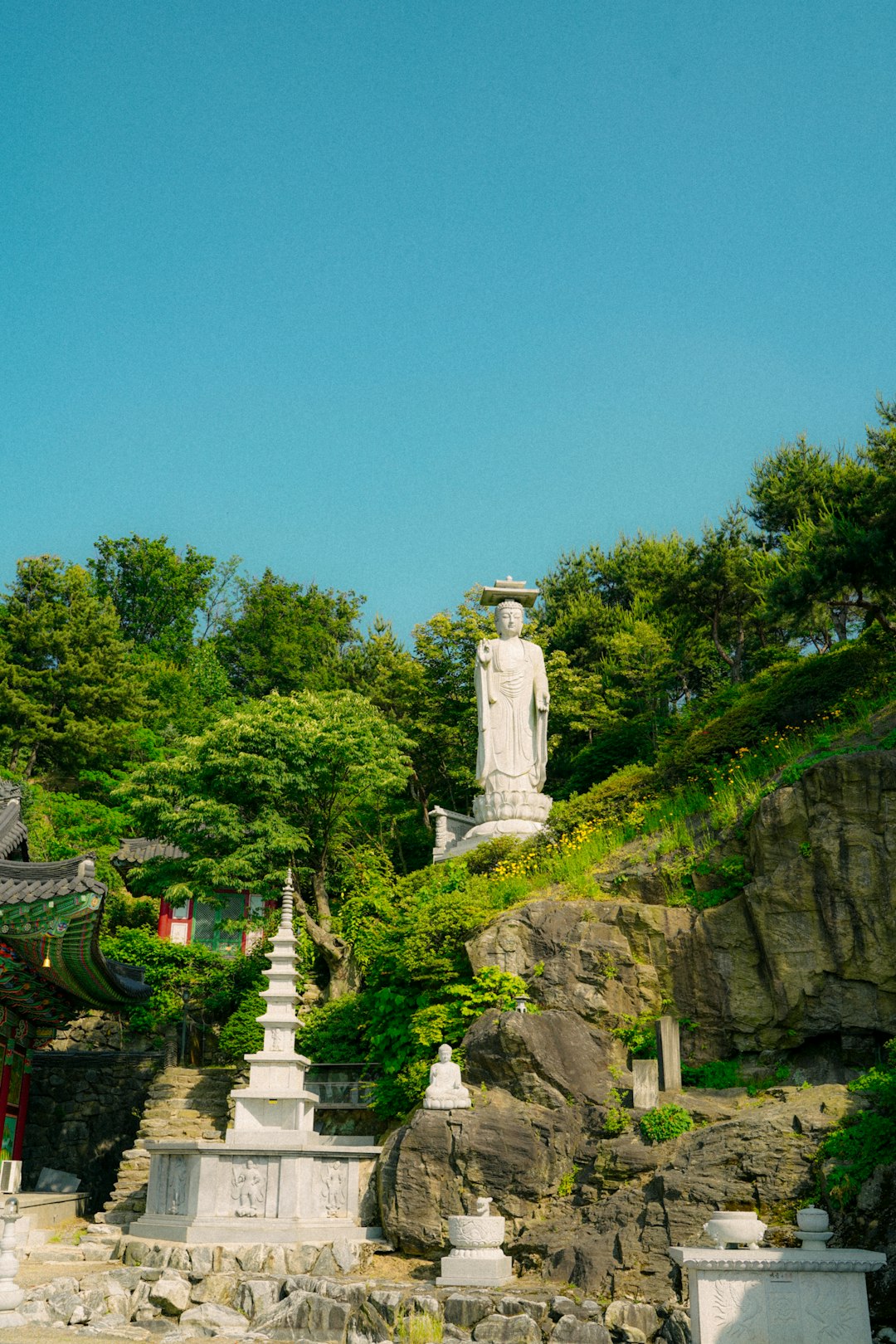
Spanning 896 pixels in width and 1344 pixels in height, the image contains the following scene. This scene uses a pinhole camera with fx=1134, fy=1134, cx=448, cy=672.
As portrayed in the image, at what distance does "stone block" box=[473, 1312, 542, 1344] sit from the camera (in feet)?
35.7

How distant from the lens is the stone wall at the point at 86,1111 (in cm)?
2045

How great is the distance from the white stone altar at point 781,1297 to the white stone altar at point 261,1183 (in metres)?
5.63

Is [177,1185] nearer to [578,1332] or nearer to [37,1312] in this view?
[37,1312]

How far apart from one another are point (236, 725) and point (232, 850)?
2.49 metres

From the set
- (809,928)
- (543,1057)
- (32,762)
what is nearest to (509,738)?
(809,928)

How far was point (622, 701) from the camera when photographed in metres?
29.9

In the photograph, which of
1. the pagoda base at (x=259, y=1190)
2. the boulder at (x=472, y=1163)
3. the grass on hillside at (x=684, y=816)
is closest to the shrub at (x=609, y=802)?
the grass on hillside at (x=684, y=816)

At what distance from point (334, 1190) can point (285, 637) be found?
2736cm

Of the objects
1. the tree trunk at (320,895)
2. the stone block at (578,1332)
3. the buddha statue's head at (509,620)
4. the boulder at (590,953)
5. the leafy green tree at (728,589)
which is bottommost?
the stone block at (578,1332)

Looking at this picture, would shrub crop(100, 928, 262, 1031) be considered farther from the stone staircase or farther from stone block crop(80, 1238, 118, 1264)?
stone block crop(80, 1238, 118, 1264)

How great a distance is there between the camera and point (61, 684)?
33.1 m

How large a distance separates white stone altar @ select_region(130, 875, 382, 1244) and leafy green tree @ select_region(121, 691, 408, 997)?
4873mm

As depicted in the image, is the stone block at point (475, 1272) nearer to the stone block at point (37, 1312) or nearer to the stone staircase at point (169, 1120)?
the stone block at point (37, 1312)

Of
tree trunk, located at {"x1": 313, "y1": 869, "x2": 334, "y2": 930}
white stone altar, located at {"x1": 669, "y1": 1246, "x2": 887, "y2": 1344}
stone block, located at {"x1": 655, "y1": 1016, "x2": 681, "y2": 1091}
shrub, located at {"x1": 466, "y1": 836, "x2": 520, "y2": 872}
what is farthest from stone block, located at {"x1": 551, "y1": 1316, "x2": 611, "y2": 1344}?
tree trunk, located at {"x1": 313, "y1": 869, "x2": 334, "y2": 930}
